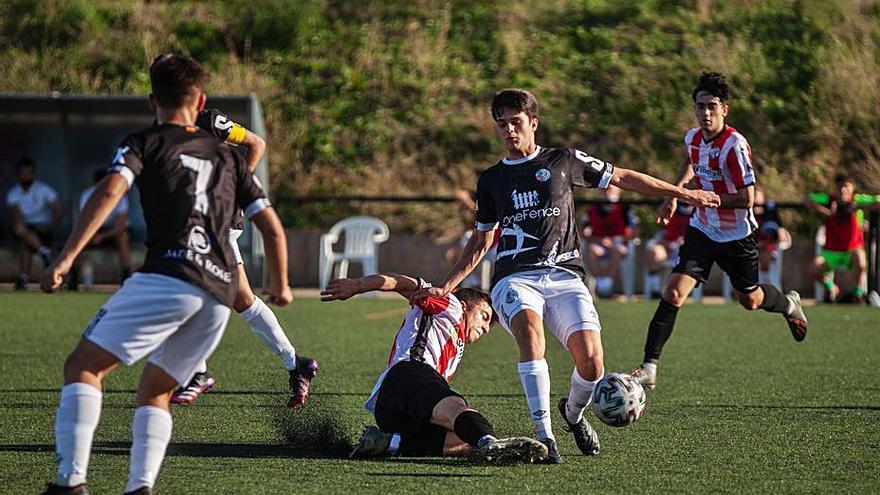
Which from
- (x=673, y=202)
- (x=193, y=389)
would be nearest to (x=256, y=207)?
(x=193, y=389)

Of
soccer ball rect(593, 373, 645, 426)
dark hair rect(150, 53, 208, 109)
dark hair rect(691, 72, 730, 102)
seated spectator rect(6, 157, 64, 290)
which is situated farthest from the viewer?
seated spectator rect(6, 157, 64, 290)

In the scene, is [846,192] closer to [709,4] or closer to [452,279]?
[709,4]

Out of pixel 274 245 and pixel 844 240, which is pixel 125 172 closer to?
pixel 274 245

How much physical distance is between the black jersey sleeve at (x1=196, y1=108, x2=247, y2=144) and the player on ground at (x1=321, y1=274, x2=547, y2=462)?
1429 mm

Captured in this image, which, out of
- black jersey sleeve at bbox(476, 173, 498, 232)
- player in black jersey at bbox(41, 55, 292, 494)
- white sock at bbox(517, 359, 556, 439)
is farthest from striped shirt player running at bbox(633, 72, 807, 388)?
player in black jersey at bbox(41, 55, 292, 494)

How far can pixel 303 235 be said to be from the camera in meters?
18.7

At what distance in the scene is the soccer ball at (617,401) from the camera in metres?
5.55

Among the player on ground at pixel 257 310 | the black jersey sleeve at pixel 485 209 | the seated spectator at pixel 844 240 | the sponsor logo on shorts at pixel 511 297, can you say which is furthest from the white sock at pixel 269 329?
the seated spectator at pixel 844 240

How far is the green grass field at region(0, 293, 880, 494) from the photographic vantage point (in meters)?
5.13

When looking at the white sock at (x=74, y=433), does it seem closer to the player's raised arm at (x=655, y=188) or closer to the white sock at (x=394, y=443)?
the white sock at (x=394, y=443)

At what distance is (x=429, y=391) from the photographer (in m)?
5.57

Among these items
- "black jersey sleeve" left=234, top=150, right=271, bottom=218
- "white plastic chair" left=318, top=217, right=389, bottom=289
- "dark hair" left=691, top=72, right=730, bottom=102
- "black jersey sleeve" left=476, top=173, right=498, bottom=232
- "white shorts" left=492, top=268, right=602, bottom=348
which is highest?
"dark hair" left=691, top=72, right=730, bottom=102

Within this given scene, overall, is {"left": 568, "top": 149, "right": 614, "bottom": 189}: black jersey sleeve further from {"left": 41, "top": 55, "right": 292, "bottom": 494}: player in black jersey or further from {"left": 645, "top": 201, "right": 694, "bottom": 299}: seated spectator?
{"left": 645, "top": 201, "right": 694, "bottom": 299}: seated spectator

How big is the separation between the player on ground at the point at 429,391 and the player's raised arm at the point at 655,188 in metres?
0.92
